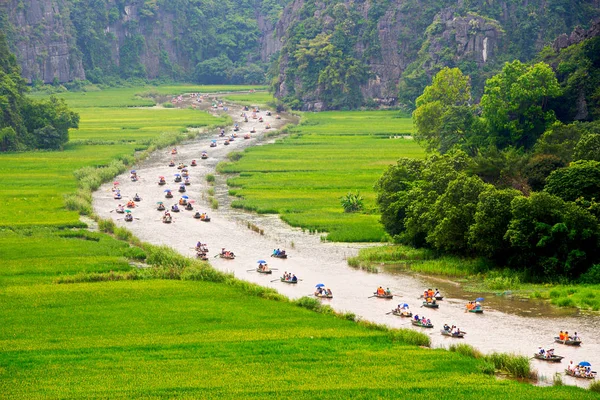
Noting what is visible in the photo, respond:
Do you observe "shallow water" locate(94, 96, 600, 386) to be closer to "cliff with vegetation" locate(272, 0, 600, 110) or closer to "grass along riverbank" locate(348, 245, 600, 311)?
"grass along riverbank" locate(348, 245, 600, 311)

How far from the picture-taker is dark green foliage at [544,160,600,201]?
61.1m

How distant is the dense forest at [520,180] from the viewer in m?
58.0

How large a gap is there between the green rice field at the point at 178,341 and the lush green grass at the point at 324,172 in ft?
52.8

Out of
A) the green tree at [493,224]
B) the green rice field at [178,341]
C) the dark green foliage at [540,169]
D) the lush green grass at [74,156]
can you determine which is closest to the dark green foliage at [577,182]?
the green tree at [493,224]

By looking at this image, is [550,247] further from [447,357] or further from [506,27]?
[506,27]

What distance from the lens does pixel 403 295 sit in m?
56.6

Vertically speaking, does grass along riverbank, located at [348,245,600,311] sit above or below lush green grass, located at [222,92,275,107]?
below

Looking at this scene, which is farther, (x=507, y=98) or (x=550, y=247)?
(x=507, y=98)

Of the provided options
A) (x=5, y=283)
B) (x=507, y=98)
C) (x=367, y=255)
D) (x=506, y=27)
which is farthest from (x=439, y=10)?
(x=5, y=283)

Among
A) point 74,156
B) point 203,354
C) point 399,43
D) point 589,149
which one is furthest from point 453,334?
point 399,43

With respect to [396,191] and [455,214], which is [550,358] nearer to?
[455,214]

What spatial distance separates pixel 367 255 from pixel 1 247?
2514cm

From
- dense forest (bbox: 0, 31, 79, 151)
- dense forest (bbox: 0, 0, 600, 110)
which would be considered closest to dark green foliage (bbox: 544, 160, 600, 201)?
dense forest (bbox: 0, 31, 79, 151)

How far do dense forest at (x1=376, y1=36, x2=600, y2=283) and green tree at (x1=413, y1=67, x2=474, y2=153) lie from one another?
196mm
